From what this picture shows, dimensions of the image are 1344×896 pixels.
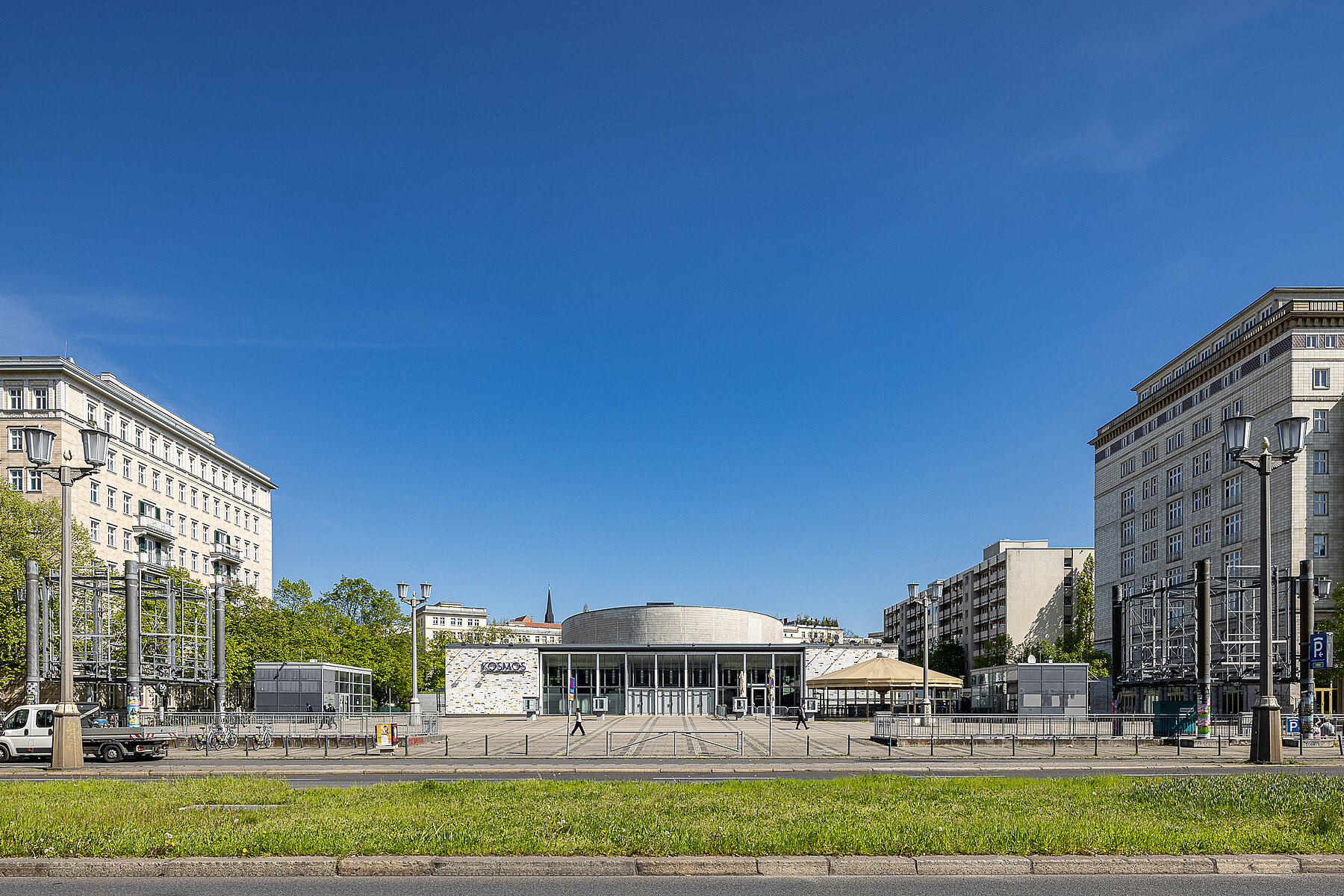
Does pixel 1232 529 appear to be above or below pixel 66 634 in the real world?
below

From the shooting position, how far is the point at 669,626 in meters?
88.4

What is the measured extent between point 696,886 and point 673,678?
252 ft

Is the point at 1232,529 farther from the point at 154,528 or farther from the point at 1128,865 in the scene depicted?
the point at 154,528

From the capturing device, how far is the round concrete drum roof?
290ft

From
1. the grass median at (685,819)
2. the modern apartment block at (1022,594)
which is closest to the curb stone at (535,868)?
the grass median at (685,819)

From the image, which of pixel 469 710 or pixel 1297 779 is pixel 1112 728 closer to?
pixel 1297 779

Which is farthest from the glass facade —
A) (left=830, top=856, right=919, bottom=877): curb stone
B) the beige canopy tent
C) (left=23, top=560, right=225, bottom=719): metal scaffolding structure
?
(left=830, top=856, right=919, bottom=877): curb stone

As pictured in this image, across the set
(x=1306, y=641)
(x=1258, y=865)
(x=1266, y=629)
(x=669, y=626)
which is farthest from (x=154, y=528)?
(x=1258, y=865)

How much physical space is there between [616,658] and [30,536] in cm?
4321

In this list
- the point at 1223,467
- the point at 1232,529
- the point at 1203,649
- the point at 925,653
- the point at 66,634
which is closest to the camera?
the point at 66,634

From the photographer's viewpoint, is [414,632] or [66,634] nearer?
[66,634]

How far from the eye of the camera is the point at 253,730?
34719mm

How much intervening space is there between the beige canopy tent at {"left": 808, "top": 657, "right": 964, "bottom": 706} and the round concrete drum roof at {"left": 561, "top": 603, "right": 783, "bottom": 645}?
32.9m

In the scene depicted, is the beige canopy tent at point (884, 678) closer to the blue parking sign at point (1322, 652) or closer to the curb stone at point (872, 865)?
the blue parking sign at point (1322, 652)
